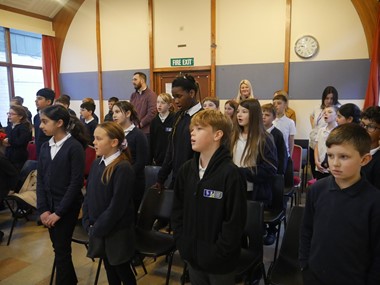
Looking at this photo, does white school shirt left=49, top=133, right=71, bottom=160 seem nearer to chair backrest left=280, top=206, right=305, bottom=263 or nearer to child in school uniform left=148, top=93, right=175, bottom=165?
child in school uniform left=148, top=93, right=175, bottom=165

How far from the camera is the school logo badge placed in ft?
5.28

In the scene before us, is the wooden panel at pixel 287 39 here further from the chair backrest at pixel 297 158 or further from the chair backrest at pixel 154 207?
the chair backrest at pixel 154 207

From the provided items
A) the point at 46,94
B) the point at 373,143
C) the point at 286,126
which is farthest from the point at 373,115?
the point at 46,94

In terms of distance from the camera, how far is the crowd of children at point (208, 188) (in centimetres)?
142

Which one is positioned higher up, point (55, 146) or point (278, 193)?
point (55, 146)

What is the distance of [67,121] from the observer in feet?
7.87

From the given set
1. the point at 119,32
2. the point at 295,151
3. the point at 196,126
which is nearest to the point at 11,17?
the point at 119,32

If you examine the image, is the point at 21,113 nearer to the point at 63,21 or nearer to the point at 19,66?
the point at 19,66

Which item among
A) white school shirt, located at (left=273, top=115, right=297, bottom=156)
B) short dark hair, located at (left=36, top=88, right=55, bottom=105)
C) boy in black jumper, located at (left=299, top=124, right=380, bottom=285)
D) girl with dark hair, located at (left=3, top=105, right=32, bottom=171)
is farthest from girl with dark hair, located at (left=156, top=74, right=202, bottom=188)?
girl with dark hair, located at (left=3, top=105, right=32, bottom=171)

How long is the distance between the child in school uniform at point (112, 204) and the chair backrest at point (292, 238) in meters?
0.99

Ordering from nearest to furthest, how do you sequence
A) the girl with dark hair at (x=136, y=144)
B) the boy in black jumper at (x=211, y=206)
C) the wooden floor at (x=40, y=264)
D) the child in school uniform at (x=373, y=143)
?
the boy in black jumper at (x=211, y=206) → the child in school uniform at (x=373, y=143) → the wooden floor at (x=40, y=264) → the girl with dark hair at (x=136, y=144)

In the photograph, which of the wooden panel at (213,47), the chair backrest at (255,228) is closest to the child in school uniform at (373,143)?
the chair backrest at (255,228)

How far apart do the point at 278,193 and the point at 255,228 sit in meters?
0.77

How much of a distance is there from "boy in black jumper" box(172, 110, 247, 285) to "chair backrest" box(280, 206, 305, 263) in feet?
1.63
